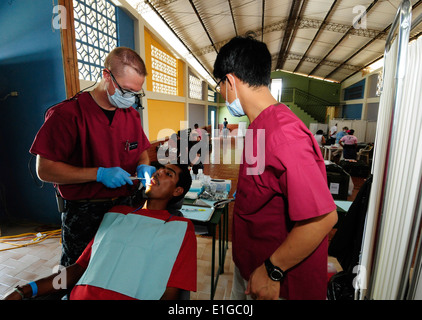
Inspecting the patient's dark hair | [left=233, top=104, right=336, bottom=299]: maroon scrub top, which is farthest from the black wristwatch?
the patient's dark hair

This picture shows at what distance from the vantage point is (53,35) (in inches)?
112

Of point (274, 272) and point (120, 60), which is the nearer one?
point (274, 272)

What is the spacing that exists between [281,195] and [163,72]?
7.18 meters

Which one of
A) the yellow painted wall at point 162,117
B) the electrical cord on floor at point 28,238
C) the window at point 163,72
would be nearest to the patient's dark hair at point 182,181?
the electrical cord on floor at point 28,238

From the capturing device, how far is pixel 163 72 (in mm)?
7172

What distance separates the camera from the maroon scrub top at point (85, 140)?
4.55ft

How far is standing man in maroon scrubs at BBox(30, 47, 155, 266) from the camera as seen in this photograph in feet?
4.55

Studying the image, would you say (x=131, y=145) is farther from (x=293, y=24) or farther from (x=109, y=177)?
(x=293, y=24)

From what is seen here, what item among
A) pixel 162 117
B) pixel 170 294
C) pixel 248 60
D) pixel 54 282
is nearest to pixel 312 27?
pixel 162 117

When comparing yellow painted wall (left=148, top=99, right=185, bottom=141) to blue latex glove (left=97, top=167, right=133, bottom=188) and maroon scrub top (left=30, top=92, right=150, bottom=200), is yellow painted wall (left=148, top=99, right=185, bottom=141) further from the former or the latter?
blue latex glove (left=97, top=167, right=133, bottom=188)

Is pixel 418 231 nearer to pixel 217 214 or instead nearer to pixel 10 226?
pixel 217 214

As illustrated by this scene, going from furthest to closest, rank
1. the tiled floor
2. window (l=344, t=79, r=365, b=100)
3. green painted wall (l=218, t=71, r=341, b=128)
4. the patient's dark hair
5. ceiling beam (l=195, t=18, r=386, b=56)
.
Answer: green painted wall (l=218, t=71, r=341, b=128) → window (l=344, t=79, r=365, b=100) → ceiling beam (l=195, t=18, r=386, b=56) → the tiled floor → the patient's dark hair

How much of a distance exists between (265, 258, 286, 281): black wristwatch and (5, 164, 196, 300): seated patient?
54 centimetres
